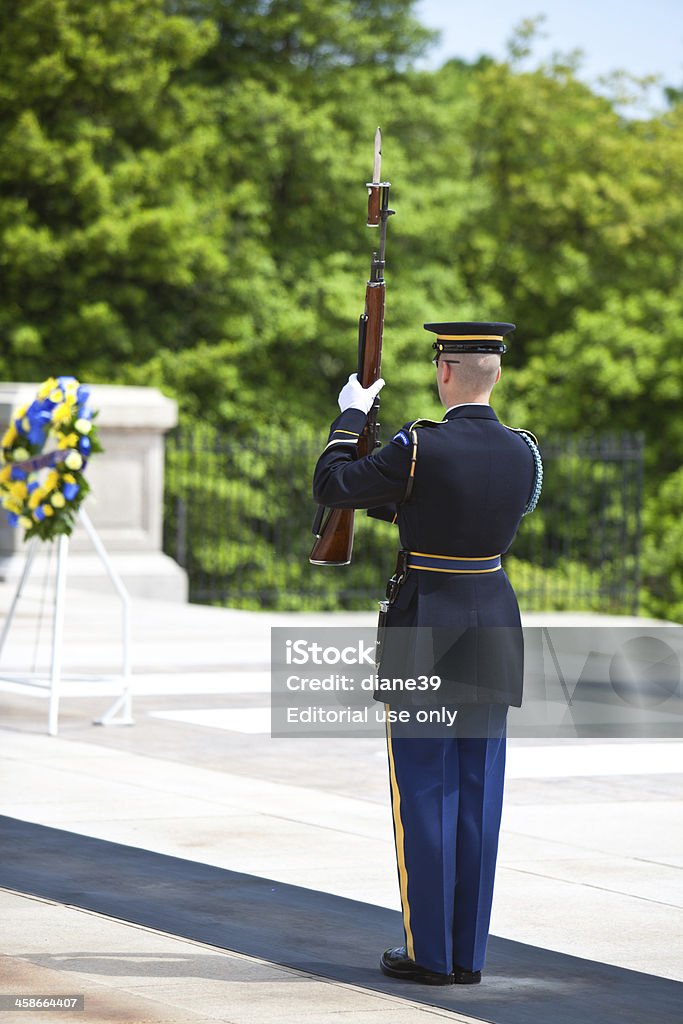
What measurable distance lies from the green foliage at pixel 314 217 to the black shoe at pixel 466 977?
22.7 metres

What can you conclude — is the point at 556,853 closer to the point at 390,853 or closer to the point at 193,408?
the point at 390,853

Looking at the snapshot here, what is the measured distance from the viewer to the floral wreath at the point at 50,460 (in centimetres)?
948

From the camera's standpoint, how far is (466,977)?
16.0 feet

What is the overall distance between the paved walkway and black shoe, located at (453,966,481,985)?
0.30 metres

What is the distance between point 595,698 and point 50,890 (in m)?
6.17

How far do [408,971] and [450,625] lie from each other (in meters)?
0.96

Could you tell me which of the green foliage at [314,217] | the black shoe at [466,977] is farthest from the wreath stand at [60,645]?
the green foliage at [314,217]

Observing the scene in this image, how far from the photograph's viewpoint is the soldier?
4.88m

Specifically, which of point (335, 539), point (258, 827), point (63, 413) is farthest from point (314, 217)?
point (335, 539)

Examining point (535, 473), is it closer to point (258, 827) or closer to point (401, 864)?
point (401, 864)

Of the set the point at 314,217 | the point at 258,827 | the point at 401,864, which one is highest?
the point at 314,217

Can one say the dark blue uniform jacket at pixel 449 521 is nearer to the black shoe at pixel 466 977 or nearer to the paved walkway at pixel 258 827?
the black shoe at pixel 466 977

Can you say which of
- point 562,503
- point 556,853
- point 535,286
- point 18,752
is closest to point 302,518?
point 562,503

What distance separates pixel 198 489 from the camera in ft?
83.8
